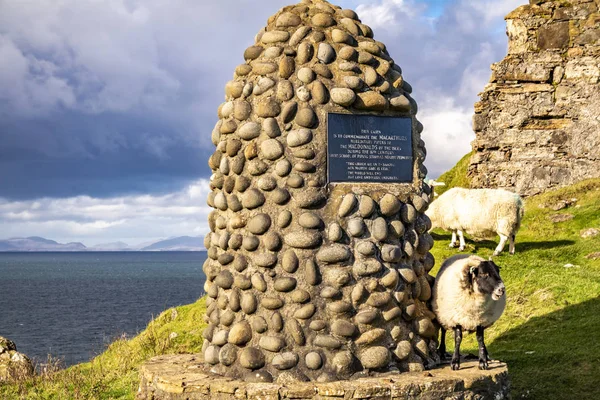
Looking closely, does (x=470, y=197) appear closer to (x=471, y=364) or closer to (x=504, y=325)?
(x=504, y=325)

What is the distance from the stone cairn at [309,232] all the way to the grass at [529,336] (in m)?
2.65

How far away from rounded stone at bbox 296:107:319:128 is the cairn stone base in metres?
2.73

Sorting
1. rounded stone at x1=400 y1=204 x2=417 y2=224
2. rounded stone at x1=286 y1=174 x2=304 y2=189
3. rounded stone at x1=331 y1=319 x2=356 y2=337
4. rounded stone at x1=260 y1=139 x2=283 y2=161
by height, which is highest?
rounded stone at x1=260 y1=139 x2=283 y2=161

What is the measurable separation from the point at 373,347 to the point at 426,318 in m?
0.96

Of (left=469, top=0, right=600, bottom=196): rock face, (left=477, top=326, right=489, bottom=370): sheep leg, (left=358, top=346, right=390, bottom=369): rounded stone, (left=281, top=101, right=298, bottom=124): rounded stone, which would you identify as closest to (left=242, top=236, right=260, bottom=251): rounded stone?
(left=281, top=101, right=298, bottom=124): rounded stone

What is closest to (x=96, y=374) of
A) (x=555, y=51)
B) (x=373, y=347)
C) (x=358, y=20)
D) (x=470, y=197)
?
(x=373, y=347)

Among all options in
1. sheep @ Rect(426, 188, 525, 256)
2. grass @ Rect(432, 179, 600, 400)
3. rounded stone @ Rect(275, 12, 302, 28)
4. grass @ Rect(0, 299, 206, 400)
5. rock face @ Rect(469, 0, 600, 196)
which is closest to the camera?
rounded stone @ Rect(275, 12, 302, 28)

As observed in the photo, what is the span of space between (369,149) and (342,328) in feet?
6.75

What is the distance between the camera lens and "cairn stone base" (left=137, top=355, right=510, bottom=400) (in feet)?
21.9

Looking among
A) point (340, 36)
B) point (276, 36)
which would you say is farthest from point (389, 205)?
point (276, 36)

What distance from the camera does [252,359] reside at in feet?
23.4

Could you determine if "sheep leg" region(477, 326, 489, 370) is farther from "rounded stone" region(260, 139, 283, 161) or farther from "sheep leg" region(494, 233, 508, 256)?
"sheep leg" region(494, 233, 508, 256)

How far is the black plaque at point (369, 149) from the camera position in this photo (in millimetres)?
7438

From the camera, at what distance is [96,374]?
11312mm
